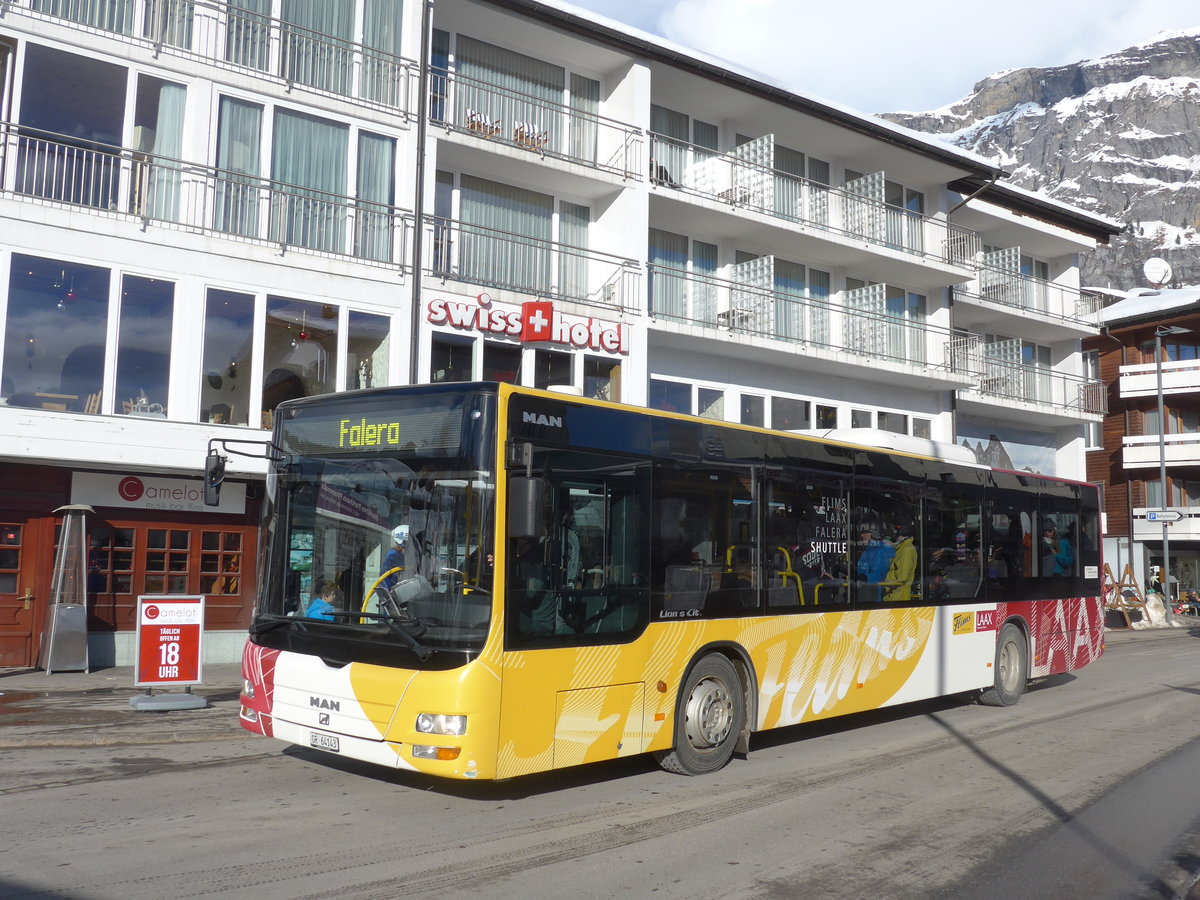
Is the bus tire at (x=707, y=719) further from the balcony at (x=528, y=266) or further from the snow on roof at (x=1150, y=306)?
the snow on roof at (x=1150, y=306)

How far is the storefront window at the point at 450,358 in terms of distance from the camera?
17750 mm

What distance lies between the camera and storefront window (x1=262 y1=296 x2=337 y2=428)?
52.3 feet

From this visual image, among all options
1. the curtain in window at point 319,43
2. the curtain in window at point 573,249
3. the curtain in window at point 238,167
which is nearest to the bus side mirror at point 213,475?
the curtain in window at point 238,167

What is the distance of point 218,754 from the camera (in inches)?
371

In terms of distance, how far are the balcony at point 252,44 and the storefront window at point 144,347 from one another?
11.8 feet

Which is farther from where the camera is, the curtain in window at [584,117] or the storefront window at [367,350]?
the curtain in window at [584,117]

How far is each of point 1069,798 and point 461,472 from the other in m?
5.37

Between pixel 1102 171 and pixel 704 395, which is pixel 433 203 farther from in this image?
pixel 1102 171

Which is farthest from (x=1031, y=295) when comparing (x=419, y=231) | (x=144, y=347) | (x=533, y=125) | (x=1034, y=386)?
(x=144, y=347)

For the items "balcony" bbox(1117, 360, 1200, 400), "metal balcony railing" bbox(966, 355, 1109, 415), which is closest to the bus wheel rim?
"metal balcony railing" bbox(966, 355, 1109, 415)

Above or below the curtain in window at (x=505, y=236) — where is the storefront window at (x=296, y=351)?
below

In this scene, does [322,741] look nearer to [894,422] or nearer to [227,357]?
[227,357]

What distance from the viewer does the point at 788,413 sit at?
23797mm

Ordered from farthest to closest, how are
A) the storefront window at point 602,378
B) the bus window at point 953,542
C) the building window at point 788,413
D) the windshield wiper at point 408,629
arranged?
the building window at point 788,413
the storefront window at point 602,378
the bus window at point 953,542
the windshield wiper at point 408,629
